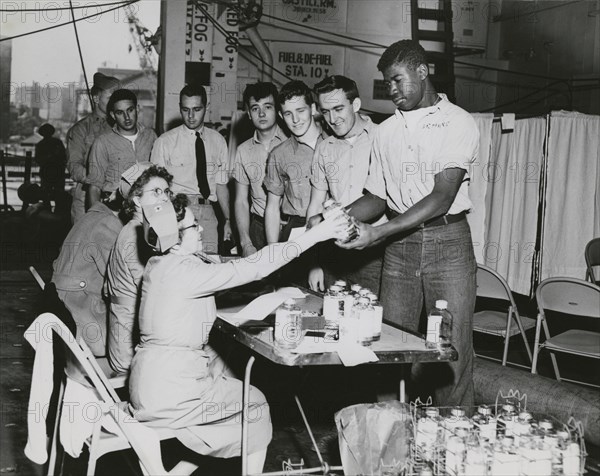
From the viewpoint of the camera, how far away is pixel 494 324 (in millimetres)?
5891

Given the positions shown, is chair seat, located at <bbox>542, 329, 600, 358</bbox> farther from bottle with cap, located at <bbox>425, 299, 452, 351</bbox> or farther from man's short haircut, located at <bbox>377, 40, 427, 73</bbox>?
man's short haircut, located at <bbox>377, 40, 427, 73</bbox>

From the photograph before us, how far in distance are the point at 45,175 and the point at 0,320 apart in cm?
707

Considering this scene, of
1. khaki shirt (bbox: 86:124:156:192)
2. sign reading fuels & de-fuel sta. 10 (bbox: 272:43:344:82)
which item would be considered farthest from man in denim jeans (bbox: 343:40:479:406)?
sign reading fuels & de-fuel sta. 10 (bbox: 272:43:344:82)

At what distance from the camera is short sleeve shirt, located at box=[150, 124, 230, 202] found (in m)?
6.47

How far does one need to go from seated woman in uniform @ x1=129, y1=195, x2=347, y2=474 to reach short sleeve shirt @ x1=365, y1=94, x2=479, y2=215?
983 millimetres

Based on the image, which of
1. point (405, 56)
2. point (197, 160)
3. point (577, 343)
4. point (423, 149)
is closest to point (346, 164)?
point (423, 149)

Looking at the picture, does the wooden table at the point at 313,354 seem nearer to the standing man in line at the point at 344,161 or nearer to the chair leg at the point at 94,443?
the chair leg at the point at 94,443

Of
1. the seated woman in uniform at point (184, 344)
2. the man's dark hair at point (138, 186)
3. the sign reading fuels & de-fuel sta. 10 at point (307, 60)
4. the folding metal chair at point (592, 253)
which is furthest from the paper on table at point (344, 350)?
the sign reading fuels & de-fuel sta. 10 at point (307, 60)

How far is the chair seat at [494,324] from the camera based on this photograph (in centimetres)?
578

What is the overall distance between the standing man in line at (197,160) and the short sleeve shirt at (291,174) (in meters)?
1.06

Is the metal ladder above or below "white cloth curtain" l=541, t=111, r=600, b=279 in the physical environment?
above

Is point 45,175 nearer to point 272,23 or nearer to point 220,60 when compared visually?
point 272,23

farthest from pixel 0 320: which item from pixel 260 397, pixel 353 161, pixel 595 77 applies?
pixel 595 77

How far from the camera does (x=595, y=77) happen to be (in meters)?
12.8
